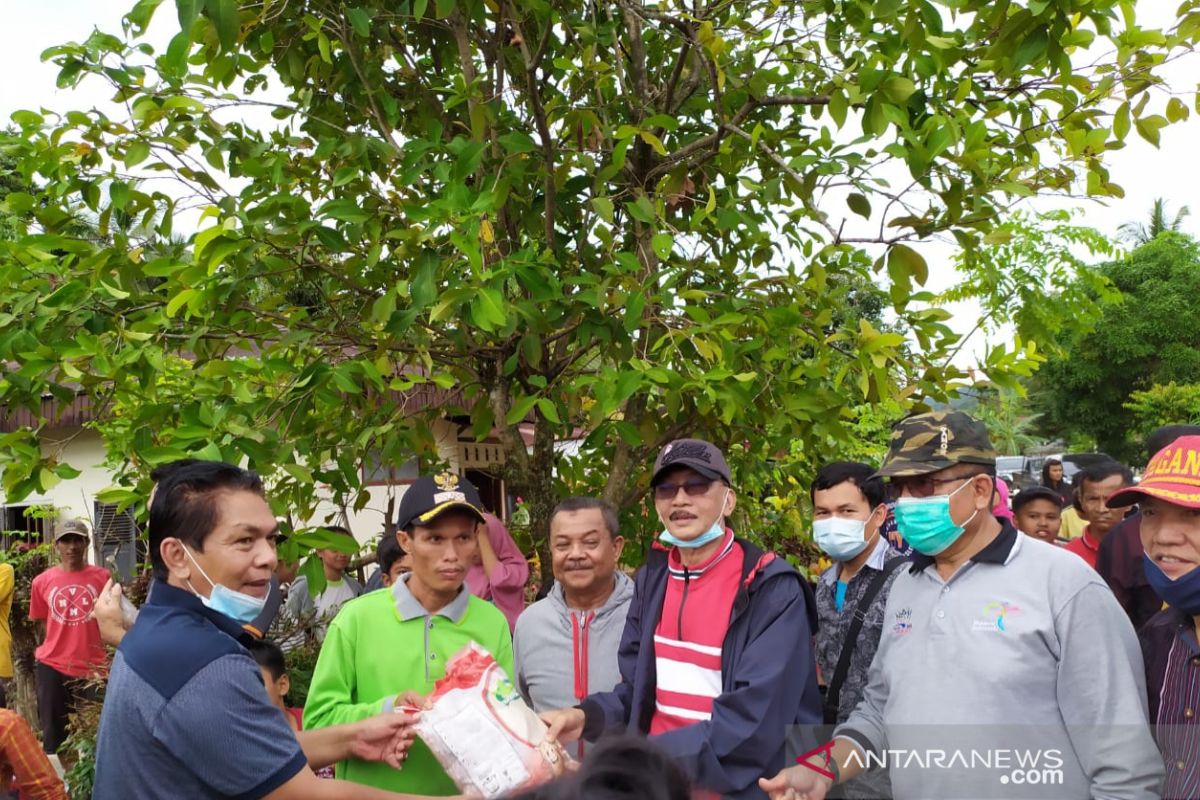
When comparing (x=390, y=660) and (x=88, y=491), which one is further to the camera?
(x=88, y=491)

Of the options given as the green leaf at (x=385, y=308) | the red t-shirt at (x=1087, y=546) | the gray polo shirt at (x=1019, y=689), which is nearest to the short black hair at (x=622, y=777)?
the gray polo shirt at (x=1019, y=689)

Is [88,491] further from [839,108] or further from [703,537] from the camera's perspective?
[839,108]

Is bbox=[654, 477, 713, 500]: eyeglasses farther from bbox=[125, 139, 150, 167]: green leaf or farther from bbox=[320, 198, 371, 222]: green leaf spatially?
bbox=[125, 139, 150, 167]: green leaf

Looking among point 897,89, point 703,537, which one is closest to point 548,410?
point 703,537

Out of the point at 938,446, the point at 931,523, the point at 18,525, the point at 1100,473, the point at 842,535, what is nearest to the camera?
the point at 931,523

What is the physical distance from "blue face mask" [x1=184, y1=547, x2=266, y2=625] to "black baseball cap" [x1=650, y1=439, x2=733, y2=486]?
136 centimetres

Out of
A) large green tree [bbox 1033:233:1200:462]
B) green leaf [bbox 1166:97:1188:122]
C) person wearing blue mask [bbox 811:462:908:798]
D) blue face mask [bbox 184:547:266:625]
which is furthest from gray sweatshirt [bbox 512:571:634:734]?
large green tree [bbox 1033:233:1200:462]

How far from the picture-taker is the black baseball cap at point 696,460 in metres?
3.24

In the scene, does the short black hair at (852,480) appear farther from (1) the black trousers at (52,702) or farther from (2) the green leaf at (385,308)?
(1) the black trousers at (52,702)

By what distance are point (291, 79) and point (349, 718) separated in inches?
110

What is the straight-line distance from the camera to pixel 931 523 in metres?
2.72

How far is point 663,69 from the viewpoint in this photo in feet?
16.8

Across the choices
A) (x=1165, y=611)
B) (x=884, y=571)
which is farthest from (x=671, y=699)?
(x=1165, y=611)

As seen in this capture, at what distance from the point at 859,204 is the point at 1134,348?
25.7 m
